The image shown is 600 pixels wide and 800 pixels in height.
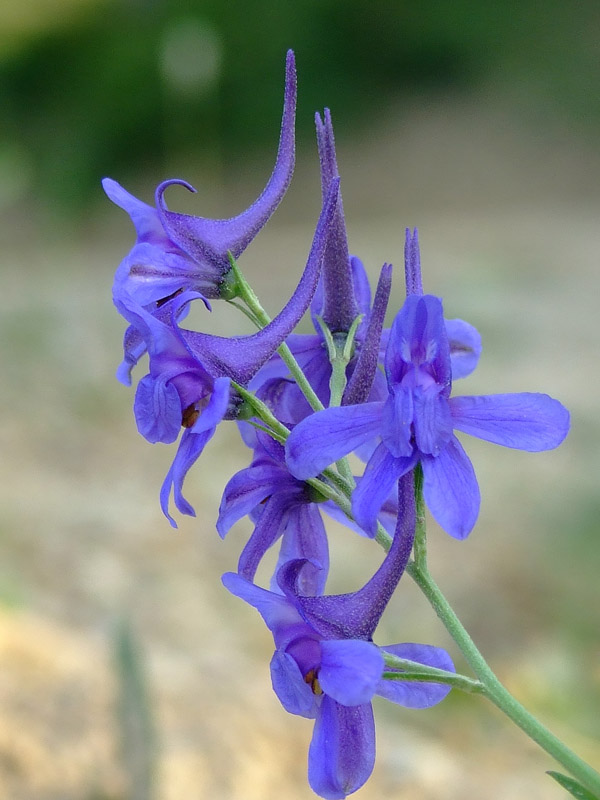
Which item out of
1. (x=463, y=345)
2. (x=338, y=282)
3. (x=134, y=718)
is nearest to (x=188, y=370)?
(x=338, y=282)

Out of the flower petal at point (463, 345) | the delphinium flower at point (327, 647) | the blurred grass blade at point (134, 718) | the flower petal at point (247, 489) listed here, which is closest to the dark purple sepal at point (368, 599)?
the delphinium flower at point (327, 647)

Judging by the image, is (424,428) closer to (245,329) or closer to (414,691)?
(414,691)

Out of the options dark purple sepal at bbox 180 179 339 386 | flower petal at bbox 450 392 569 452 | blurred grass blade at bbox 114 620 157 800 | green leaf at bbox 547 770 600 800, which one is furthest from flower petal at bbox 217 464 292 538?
blurred grass blade at bbox 114 620 157 800

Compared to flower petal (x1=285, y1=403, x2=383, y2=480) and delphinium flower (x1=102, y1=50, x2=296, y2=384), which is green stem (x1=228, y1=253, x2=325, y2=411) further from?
flower petal (x1=285, y1=403, x2=383, y2=480)

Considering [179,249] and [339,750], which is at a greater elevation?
[179,249]

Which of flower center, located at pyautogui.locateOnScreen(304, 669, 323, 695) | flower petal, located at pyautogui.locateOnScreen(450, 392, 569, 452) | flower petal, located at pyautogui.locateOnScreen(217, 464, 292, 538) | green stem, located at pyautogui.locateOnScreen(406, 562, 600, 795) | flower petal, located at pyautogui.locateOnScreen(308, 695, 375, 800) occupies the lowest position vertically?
flower petal, located at pyautogui.locateOnScreen(308, 695, 375, 800)

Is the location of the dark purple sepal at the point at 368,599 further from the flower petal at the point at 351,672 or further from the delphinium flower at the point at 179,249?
the delphinium flower at the point at 179,249
